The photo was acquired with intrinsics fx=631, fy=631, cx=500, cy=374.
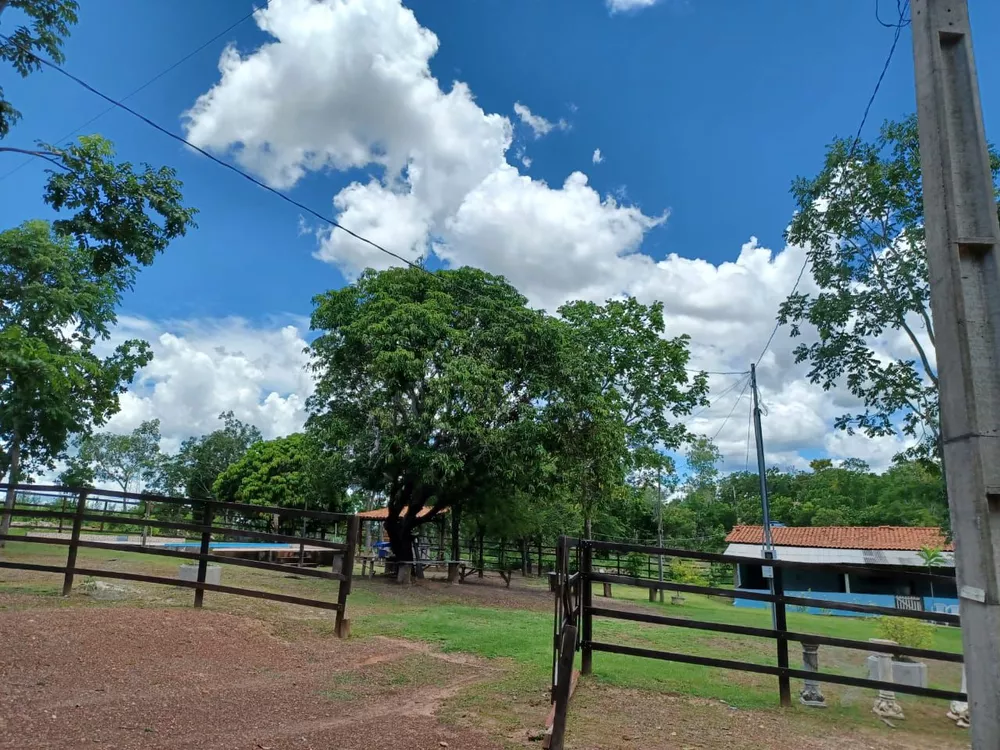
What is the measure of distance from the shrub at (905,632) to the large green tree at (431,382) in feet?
29.2

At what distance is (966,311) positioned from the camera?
295 cm

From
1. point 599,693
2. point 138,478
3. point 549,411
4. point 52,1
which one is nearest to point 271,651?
point 599,693

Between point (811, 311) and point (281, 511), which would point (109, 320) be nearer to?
point (281, 511)

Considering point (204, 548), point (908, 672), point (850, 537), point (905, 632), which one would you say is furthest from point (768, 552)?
point (850, 537)

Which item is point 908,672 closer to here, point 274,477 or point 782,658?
point 782,658

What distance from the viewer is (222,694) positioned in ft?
15.8

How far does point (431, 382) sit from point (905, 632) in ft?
34.2

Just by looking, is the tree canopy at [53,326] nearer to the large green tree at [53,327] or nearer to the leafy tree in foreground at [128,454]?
the large green tree at [53,327]

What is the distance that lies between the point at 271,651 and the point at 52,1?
8.52 meters

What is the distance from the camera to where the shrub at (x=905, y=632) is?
22.1 feet

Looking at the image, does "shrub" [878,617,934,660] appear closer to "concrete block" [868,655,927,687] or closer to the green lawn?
the green lawn

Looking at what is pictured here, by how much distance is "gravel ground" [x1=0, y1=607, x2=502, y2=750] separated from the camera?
12.8 ft

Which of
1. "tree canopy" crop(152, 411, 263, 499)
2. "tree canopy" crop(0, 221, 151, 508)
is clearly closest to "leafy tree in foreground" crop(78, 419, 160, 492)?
"tree canopy" crop(152, 411, 263, 499)

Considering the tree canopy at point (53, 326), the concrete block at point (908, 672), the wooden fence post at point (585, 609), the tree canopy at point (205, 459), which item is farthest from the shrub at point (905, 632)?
the tree canopy at point (205, 459)
